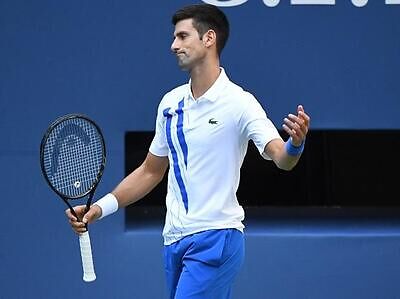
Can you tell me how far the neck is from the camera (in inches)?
146

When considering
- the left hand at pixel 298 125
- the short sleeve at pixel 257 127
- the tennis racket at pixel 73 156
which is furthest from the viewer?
the tennis racket at pixel 73 156

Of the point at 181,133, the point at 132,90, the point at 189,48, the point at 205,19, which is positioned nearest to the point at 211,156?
the point at 181,133

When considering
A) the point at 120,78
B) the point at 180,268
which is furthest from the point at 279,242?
the point at 180,268

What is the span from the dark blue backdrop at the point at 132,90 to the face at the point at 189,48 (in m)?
1.29

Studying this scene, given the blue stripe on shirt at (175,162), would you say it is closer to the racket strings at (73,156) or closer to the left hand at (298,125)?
the racket strings at (73,156)

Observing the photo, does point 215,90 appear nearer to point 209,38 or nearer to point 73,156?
point 209,38

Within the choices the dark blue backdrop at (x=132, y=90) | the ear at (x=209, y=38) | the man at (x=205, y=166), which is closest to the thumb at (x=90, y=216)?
the man at (x=205, y=166)

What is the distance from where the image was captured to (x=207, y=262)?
3.58m

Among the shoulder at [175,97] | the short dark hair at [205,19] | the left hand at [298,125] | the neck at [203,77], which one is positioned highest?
the short dark hair at [205,19]

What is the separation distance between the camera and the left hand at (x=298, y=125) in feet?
10.6

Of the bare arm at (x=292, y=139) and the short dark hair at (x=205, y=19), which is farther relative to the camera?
the short dark hair at (x=205, y=19)

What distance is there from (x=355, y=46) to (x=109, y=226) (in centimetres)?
144

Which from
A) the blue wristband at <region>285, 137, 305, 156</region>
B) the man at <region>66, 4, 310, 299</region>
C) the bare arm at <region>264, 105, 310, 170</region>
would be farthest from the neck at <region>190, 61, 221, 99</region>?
the blue wristband at <region>285, 137, 305, 156</region>

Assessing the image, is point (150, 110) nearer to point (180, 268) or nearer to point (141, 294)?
point (141, 294)
